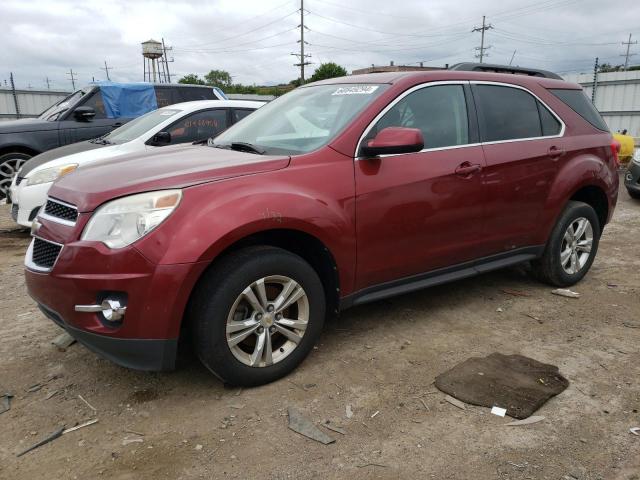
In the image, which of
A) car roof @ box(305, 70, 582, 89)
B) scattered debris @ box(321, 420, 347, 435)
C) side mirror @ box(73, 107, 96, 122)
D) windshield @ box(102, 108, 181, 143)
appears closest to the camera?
scattered debris @ box(321, 420, 347, 435)

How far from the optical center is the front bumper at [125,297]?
97.7 inches

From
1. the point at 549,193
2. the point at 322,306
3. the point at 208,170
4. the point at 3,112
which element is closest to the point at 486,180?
the point at 549,193

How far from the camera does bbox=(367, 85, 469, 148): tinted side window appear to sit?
3.43 metres

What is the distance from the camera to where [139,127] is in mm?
6762

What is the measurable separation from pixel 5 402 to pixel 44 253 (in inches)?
33.0

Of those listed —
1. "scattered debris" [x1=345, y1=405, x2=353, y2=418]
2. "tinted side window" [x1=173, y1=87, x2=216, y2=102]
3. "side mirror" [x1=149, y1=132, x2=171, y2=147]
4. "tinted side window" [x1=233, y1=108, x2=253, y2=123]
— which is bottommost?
"scattered debris" [x1=345, y1=405, x2=353, y2=418]

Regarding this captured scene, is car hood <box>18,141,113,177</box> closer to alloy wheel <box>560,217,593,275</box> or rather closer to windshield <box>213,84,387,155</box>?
windshield <box>213,84,387,155</box>

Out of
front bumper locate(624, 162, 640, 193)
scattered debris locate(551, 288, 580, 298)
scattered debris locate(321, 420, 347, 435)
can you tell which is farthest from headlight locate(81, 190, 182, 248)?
front bumper locate(624, 162, 640, 193)

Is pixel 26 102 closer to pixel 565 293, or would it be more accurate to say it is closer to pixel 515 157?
pixel 515 157

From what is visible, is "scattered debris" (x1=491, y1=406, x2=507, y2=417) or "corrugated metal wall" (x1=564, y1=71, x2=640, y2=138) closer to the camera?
"scattered debris" (x1=491, y1=406, x2=507, y2=417)

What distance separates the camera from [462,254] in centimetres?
373

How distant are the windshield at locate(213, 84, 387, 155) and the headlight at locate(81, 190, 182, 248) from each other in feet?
2.83

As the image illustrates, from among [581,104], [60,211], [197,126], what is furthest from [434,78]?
[197,126]

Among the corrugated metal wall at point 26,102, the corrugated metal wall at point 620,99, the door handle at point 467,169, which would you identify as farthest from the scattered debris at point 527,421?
the corrugated metal wall at point 26,102
